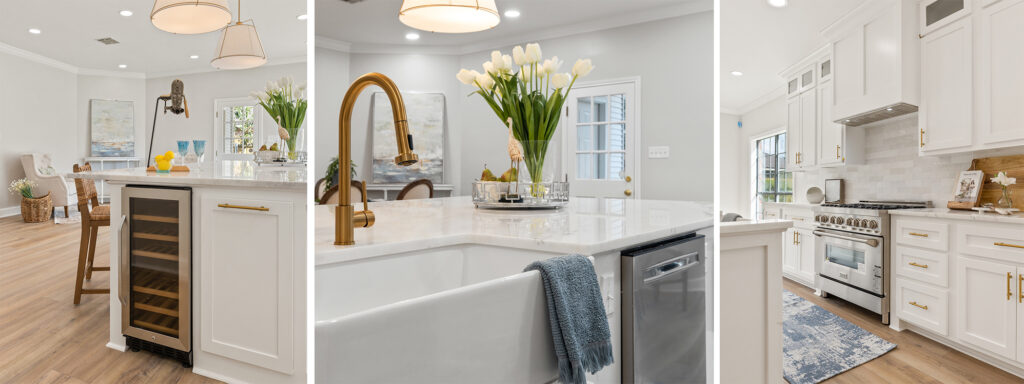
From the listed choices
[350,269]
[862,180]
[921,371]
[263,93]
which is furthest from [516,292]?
[862,180]

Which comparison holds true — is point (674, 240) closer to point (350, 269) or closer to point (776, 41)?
point (350, 269)

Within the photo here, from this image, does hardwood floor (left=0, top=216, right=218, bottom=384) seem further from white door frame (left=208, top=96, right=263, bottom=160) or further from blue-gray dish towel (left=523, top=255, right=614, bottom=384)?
blue-gray dish towel (left=523, top=255, right=614, bottom=384)

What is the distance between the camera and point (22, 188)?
1864 millimetres

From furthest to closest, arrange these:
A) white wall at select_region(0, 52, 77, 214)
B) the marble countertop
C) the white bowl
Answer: the white bowl
white wall at select_region(0, 52, 77, 214)
the marble countertop

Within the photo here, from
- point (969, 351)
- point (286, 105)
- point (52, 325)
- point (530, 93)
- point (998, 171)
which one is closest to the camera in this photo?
point (530, 93)

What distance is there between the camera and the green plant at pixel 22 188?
6.10 feet

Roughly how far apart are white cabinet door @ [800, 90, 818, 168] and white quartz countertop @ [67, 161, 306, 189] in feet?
12.7

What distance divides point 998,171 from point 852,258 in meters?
0.83

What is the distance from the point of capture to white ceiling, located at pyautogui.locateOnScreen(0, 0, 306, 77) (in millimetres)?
1724

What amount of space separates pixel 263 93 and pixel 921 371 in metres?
2.69

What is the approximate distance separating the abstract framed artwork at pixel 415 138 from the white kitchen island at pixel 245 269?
1.98ft

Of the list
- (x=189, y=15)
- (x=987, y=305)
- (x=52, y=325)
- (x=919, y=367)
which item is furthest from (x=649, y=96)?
(x=987, y=305)

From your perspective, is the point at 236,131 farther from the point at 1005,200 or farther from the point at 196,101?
the point at 1005,200

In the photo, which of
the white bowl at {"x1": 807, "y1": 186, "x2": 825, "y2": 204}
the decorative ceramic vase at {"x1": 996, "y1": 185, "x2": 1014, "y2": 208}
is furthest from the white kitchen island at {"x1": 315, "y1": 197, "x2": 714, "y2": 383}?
the white bowl at {"x1": 807, "y1": 186, "x2": 825, "y2": 204}
